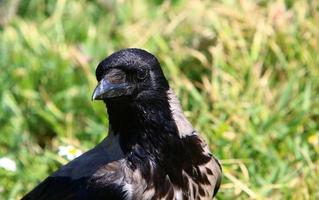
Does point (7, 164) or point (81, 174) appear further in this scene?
point (7, 164)

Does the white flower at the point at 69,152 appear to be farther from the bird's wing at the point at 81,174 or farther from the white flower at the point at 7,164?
the bird's wing at the point at 81,174

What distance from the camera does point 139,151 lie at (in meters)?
3.80

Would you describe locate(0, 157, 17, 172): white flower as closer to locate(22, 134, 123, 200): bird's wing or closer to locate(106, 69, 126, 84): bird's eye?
locate(22, 134, 123, 200): bird's wing

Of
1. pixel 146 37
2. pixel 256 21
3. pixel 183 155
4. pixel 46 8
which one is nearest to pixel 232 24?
pixel 256 21

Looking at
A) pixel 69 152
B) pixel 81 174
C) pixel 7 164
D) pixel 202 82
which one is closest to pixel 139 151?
pixel 81 174

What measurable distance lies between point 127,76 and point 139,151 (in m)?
0.29

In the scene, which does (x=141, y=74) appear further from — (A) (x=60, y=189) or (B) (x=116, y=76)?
(A) (x=60, y=189)

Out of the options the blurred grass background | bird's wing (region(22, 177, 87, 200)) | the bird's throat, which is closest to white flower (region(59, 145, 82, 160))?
the blurred grass background

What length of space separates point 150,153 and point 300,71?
1.71 metres

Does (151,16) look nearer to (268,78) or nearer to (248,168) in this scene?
(268,78)

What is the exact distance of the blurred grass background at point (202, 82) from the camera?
187 inches

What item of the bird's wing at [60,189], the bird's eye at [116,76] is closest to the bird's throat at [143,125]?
the bird's eye at [116,76]

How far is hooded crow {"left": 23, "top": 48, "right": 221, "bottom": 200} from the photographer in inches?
145

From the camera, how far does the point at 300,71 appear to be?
5.32 meters
